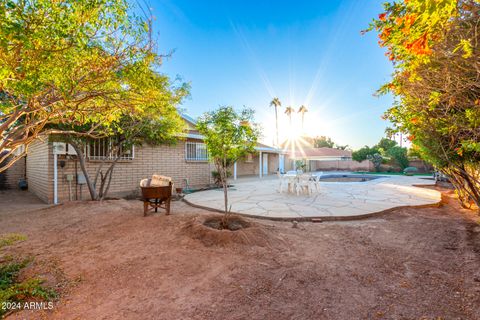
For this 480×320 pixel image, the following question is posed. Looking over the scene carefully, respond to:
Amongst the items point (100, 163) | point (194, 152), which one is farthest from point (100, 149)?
point (194, 152)

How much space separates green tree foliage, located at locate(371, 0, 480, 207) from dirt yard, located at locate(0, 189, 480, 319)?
1.78 meters

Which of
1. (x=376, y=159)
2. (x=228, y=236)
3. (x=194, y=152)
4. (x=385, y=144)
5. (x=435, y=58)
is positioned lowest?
(x=228, y=236)

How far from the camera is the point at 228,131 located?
13.7ft

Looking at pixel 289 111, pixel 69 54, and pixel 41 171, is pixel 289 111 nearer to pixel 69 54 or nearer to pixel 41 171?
pixel 41 171

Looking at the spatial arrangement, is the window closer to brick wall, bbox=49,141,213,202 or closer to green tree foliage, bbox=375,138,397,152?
brick wall, bbox=49,141,213,202

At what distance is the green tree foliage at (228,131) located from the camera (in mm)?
4152

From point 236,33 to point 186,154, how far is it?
6.75 m

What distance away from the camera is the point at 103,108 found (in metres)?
3.49

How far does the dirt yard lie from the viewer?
2.08 metres

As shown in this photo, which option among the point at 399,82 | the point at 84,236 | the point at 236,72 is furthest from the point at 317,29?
the point at 84,236

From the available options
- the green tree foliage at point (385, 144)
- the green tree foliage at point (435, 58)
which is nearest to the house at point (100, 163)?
the green tree foliage at point (435, 58)

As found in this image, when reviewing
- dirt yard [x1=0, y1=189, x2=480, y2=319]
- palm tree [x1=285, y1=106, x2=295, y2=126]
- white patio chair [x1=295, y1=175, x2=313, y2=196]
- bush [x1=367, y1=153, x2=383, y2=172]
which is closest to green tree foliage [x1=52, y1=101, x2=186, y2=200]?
dirt yard [x1=0, y1=189, x2=480, y2=319]

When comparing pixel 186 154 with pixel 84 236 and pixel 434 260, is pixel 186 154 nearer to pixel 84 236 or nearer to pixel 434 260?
pixel 84 236

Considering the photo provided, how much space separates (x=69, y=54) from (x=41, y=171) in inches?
349
